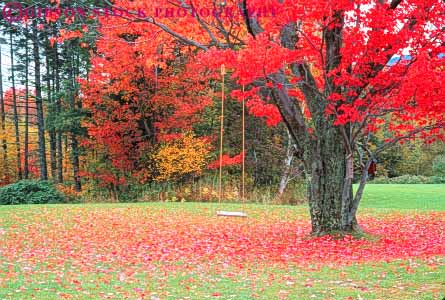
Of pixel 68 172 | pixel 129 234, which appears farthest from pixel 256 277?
pixel 68 172

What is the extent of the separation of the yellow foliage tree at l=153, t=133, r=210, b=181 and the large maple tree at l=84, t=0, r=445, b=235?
31.9ft

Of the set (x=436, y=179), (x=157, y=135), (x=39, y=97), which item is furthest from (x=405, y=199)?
(x=39, y=97)

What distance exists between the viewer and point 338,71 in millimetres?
8773

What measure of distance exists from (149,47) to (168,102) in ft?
27.0

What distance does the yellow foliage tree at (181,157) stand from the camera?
2012cm

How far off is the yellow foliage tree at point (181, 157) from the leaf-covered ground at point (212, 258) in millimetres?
5846

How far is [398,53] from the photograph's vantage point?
8484 millimetres

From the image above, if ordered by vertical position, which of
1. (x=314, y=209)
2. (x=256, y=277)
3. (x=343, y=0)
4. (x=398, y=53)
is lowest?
(x=256, y=277)

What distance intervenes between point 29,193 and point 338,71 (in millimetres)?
13900

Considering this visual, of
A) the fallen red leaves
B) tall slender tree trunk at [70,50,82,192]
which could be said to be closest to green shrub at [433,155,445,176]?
the fallen red leaves

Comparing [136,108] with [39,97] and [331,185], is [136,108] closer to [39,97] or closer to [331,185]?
[39,97]

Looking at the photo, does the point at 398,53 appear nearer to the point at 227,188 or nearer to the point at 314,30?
the point at 314,30

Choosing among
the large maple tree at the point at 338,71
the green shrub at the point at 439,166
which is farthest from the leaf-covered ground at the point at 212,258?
the green shrub at the point at 439,166

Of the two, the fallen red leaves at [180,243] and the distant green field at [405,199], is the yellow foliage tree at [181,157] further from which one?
the distant green field at [405,199]
